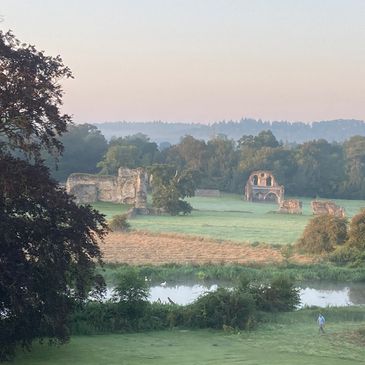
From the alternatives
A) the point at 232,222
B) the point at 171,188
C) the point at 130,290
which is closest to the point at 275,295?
the point at 130,290

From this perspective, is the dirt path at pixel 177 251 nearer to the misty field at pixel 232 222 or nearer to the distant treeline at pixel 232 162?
the misty field at pixel 232 222

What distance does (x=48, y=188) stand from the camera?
569 inches

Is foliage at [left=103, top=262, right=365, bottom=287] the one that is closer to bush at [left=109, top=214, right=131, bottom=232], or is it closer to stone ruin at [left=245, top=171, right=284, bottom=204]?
bush at [left=109, top=214, right=131, bottom=232]

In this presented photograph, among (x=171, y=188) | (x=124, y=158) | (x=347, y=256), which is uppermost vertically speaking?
(x=124, y=158)

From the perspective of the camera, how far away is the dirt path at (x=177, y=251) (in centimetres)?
3612

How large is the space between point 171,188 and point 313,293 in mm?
33354

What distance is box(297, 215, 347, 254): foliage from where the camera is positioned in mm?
40469

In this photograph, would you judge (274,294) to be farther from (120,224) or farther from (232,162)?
(232,162)

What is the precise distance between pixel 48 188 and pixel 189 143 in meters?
87.7

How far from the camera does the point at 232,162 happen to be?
95.7 meters

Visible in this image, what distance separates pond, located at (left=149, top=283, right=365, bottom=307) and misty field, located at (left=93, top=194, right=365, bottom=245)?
1294cm

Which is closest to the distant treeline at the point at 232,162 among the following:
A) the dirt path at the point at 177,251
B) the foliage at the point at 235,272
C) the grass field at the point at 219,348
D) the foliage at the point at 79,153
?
the foliage at the point at 79,153

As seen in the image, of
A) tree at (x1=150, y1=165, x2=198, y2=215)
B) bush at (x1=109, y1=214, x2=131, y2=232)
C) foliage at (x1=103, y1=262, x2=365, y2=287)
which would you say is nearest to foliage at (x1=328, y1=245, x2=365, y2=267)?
foliage at (x1=103, y1=262, x2=365, y2=287)

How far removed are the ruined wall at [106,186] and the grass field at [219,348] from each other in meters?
46.6
